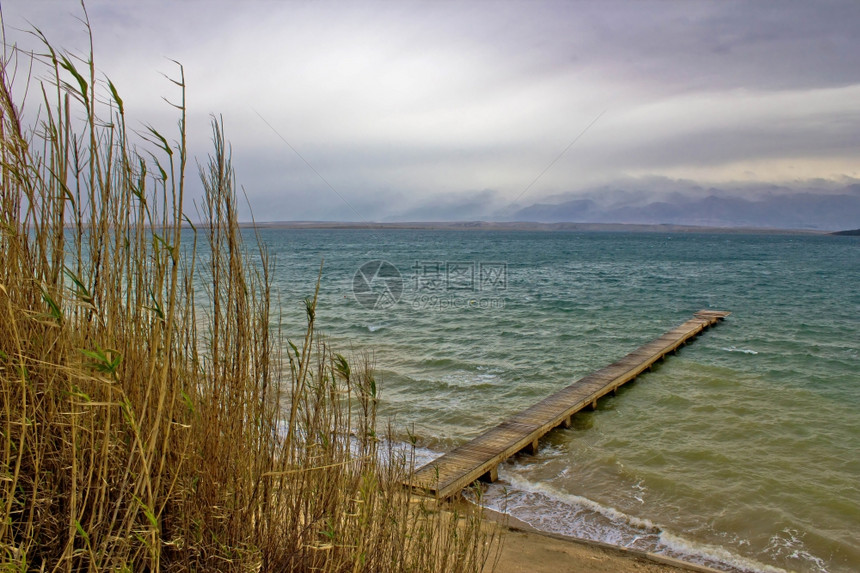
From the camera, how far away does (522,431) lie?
28.0ft

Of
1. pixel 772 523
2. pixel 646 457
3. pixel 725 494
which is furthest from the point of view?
pixel 646 457

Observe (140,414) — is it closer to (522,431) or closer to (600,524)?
(600,524)

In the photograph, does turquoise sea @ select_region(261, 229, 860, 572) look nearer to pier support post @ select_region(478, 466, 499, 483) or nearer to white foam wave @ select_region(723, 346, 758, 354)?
white foam wave @ select_region(723, 346, 758, 354)

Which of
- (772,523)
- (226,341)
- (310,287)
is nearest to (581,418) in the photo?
(772,523)

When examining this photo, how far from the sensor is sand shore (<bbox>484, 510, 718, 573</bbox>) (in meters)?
5.25

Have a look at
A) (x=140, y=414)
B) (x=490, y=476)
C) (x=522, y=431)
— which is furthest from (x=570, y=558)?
(x=140, y=414)

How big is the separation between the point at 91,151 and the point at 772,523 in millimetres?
7648

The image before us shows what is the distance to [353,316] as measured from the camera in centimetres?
2033

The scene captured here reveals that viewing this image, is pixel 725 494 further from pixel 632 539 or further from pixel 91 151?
pixel 91 151

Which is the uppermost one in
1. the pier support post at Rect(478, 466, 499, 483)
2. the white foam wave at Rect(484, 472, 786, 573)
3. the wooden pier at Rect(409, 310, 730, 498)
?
the wooden pier at Rect(409, 310, 730, 498)

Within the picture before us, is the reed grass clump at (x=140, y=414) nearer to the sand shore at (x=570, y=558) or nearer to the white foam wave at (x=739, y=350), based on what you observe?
the sand shore at (x=570, y=558)

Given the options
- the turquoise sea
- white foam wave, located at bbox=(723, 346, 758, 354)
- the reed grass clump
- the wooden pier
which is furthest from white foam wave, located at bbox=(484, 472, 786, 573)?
white foam wave, located at bbox=(723, 346, 758, 354)

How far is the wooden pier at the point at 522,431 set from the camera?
6.82 meters

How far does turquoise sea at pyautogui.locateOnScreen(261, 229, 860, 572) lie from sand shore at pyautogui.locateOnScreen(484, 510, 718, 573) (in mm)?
420
